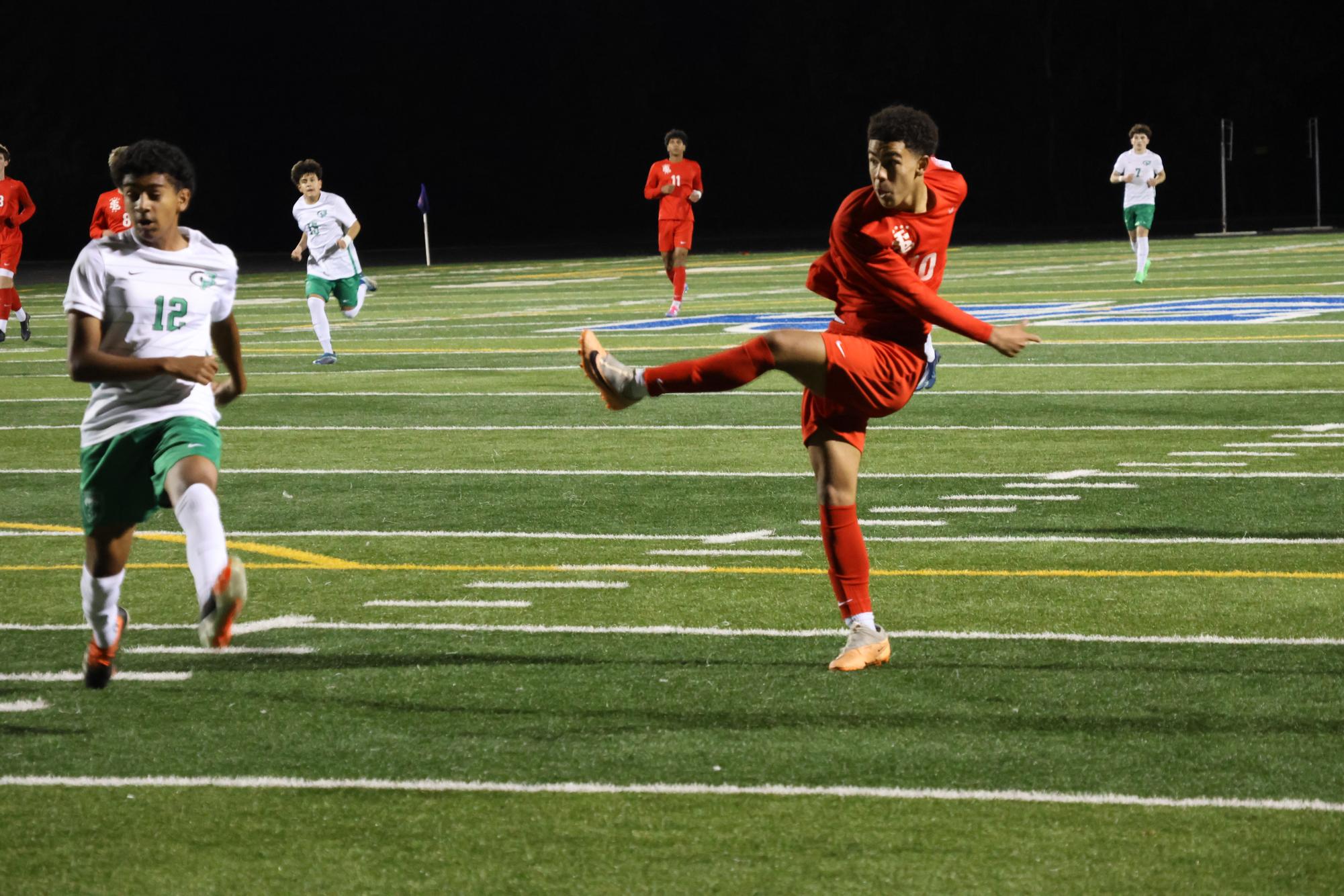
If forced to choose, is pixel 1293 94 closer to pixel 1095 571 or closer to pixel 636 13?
pixel 636 13

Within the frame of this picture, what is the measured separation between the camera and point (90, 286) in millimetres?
6016

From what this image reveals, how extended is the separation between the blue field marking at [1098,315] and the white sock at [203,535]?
586 inches

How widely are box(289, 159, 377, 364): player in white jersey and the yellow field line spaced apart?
10.7 m

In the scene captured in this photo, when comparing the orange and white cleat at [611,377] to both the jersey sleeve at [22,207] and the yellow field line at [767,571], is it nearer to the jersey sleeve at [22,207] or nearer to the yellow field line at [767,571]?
the yellow field line at [767,571]

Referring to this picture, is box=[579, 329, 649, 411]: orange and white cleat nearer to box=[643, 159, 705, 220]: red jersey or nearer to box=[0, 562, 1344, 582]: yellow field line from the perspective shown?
box=[0, 562, 1344, 582]: yellow field line

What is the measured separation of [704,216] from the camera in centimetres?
6194

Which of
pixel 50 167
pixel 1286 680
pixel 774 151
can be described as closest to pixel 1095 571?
pixel 1286 680

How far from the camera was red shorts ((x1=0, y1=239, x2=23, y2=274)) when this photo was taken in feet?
76.4

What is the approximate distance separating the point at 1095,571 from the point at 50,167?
51224 mm

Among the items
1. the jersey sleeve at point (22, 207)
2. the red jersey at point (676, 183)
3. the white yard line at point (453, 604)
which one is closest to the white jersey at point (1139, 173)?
the red jersey at point (676, 183)

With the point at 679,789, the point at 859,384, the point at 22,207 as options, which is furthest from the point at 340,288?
the point at 679,789

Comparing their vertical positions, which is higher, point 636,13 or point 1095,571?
point 636,13

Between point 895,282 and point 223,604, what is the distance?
7.73 feet

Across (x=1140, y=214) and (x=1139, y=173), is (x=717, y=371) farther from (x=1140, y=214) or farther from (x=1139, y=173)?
(x=1139, y=173)
